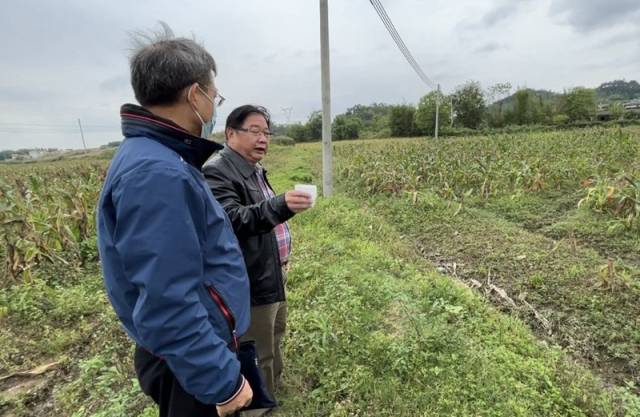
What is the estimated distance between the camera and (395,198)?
335 inches

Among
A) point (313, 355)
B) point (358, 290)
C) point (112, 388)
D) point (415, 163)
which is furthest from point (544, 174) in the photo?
point (112, 388)

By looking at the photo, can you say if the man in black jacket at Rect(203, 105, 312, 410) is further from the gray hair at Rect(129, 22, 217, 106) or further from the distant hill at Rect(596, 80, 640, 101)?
the distant hill at Rect(596, 80, 640, 101)

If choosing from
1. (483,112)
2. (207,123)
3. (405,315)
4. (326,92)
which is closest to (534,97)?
(483,112)

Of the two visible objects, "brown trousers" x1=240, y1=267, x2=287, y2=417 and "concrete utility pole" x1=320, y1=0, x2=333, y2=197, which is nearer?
"brown trousers" x1=240, y1=267, x2=287, y2=417

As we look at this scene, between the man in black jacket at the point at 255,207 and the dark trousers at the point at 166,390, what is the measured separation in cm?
68

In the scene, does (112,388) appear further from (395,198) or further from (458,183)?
(458,183)

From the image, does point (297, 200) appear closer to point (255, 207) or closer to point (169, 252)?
point (255, 207)

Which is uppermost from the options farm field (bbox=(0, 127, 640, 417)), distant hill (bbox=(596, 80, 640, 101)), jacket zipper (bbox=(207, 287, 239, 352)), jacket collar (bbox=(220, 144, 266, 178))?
distant hill (bbox=(596, 80, 640, 101))

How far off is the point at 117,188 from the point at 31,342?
3.06 m

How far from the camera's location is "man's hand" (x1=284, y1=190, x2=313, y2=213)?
1.80 meters

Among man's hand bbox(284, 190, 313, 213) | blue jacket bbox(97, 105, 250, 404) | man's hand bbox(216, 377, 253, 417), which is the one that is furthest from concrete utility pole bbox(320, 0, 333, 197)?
man's hand bbox(216, 377, 253, 417)

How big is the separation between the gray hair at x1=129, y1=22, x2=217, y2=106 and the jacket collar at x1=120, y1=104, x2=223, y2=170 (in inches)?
2.6

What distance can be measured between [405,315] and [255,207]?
196cm

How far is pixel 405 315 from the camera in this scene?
3.21m
